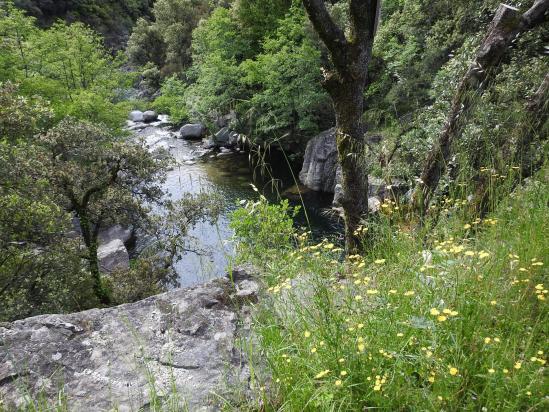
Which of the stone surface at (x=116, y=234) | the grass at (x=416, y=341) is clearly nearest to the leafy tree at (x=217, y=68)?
the stone surface at (x=116, y=234)

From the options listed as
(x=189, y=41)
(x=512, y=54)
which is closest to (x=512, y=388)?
(x=512, y=54)

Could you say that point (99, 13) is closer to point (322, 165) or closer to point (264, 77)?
point (264, 77)

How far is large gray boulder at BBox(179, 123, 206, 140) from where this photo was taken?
95.2 ft

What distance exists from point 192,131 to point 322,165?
12.4 m

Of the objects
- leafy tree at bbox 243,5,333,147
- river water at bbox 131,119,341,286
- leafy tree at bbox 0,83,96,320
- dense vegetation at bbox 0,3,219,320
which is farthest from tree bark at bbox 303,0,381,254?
leafy tree at bbox 243,5,333,147

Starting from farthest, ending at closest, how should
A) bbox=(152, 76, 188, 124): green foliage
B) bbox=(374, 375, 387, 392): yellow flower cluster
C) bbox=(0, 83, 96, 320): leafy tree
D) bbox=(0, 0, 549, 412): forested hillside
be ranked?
bbox=(152, 76, 188, 124): green foliage < bbox=(0, 83, 96, 320): leafy tree < bbox=(0, 0, 549, 412): forested hillside < bbox=(374, 375, 387, 392): yellow flower cluster

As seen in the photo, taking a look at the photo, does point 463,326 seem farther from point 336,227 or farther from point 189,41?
point 189,41

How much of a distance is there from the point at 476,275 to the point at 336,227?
14086 millimetres

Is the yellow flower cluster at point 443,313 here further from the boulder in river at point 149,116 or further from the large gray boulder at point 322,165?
the boulder in river at point 149,116

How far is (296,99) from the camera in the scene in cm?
2178

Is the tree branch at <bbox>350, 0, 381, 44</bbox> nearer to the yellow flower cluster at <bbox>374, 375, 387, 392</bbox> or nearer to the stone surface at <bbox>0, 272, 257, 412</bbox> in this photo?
the stone surface at <bbox>0, 272, 257, 412</bbox>

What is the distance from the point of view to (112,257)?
48.0 ft

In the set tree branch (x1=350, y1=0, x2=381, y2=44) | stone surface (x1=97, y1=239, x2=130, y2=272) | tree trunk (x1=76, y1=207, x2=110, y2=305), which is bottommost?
stone surface (x1=97, y1=239, x2=130, y2=272)

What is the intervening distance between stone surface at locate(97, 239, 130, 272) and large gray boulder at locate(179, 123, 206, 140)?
49.4 ft
